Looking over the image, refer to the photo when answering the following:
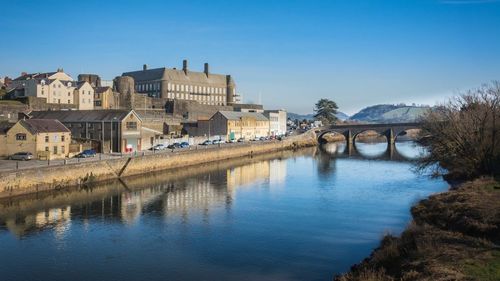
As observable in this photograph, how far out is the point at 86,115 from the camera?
49.2 metres

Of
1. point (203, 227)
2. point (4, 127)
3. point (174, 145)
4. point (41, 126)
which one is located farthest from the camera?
point (174, 145)

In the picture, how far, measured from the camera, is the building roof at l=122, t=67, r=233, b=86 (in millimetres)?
88750

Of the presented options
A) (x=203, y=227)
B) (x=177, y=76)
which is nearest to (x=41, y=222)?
(x=203, y=227)

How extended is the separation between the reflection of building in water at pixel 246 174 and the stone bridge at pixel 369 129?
4107 cm

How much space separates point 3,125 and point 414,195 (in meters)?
32.1

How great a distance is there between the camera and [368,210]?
28000 millimetres

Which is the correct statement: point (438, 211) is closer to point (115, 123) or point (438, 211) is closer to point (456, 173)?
point (456, 173)

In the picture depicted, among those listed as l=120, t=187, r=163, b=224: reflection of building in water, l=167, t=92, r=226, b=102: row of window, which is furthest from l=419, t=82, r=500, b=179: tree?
l=167, t=92, r=226, b=102: row of window

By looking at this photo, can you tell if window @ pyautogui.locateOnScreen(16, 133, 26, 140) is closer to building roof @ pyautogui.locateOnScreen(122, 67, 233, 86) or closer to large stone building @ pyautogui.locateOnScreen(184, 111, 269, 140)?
large stone building @ pyautogui.locateOnScreen(184, 111, 269, 140)

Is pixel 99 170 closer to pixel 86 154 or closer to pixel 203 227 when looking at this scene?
pixel 86 154

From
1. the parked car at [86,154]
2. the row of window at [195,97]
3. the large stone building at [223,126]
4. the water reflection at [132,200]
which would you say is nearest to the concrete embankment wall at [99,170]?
the water reflection at [132,200]

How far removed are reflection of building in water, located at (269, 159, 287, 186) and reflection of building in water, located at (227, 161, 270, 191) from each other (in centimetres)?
49

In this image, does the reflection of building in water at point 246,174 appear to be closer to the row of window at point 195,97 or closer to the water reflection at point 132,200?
the water reflection at point 132,200

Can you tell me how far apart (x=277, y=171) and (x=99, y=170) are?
17.7m
